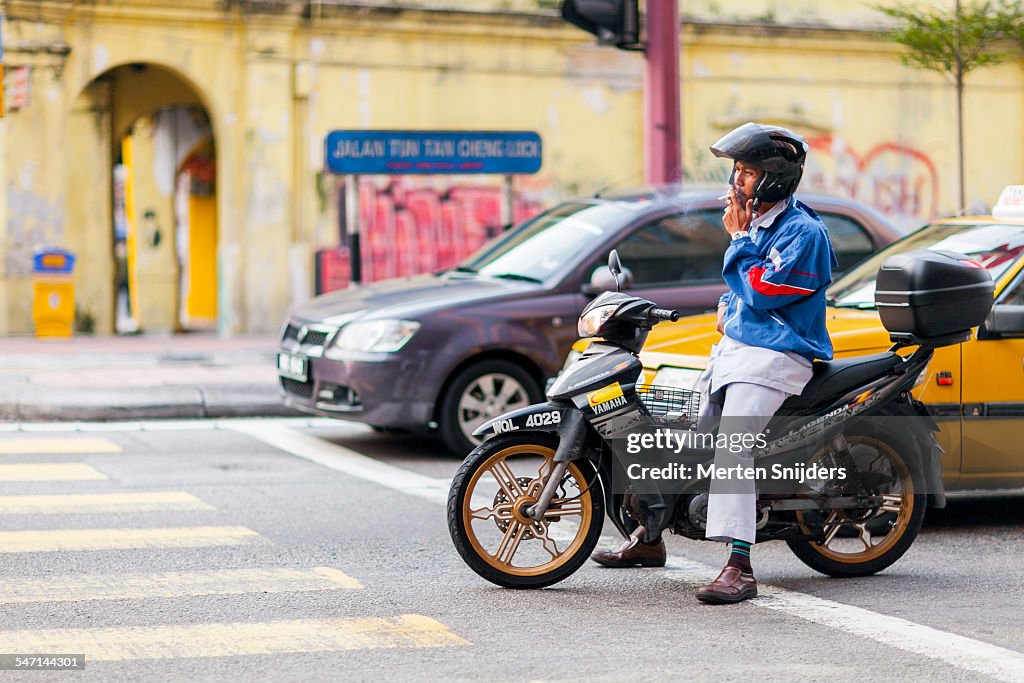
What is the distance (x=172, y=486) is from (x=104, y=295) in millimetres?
13143

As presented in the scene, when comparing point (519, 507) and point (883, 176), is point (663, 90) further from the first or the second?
point (883, 176)

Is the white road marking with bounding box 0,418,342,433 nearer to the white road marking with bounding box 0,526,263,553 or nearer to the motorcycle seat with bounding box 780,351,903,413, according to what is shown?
the white road marking with bounding box 0,526,263,553

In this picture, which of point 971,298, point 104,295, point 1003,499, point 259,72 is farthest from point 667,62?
point 104,295

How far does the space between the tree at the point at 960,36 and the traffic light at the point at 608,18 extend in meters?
2.34

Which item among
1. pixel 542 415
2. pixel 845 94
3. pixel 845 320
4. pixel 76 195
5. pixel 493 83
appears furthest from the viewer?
pixel 845 94

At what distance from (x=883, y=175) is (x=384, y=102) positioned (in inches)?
321

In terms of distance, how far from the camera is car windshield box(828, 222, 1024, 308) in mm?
7539

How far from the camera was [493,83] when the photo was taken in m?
22.3

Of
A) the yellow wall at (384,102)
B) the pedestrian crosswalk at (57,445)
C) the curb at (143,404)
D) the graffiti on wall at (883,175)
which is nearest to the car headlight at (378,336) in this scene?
the pedestrian crosswalk at (57,445)

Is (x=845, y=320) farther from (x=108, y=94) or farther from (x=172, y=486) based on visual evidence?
(x=108, y=94)

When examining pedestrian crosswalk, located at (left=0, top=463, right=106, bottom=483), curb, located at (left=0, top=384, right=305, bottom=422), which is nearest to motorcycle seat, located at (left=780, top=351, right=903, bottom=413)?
pedestrian crosswalk, located at (left=0, top=463, right=106, bottom=483)

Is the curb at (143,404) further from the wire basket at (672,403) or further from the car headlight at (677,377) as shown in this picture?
the wire basket at (672,403)

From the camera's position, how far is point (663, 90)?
41.6 feet

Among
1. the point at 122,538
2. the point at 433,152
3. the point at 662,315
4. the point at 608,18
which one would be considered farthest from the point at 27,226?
the point at 662,315
